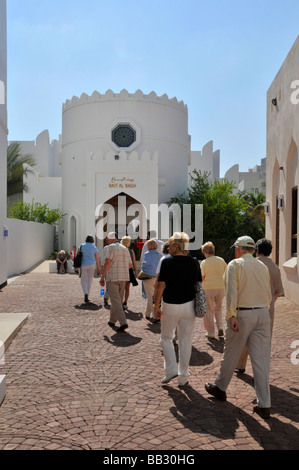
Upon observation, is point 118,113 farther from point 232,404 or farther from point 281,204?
point 232,404

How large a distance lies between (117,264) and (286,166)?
656 cm

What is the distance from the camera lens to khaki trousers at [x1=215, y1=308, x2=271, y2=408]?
4.34 metres

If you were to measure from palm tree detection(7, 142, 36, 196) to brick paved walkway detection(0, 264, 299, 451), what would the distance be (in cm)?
2848

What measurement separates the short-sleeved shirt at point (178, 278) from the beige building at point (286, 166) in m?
6.56

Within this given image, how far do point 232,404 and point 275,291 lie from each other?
4.83 feet

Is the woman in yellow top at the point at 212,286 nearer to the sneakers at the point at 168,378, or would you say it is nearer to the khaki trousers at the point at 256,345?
the sneakers at the point at 168,378

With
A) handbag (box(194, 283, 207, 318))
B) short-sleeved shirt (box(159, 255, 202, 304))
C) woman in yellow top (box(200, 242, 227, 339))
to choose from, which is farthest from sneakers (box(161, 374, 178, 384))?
woman in yellow top (box(200, 242, 227, 339))

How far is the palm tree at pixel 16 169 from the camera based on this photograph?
35.0m

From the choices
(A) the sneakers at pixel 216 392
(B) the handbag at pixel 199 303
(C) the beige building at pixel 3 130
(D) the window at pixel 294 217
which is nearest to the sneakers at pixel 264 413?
(A) the sneakers at pixel 216 392

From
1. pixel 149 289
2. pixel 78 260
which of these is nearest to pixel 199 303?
pixel 149 289

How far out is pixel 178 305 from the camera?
5.18 m

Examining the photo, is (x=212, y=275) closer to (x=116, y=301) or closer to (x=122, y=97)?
(x=116, y=301)

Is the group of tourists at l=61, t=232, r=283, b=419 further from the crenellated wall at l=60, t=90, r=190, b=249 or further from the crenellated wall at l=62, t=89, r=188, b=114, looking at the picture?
the crenellated wall at l=62, t=89, r=188, b=114

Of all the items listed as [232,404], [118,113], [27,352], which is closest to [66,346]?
[27,352]
